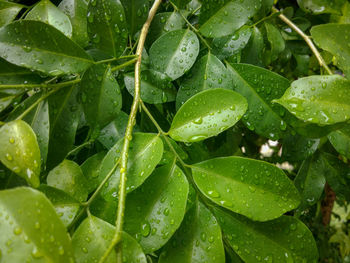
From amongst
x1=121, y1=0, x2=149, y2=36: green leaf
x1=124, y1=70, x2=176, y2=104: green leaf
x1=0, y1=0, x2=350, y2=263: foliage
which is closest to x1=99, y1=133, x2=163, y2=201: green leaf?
x1=0, y1=0, x2=350, y2=263: foliage

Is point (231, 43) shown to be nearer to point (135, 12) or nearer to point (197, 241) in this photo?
point (135, 12)

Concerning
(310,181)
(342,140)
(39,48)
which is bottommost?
(310,181)

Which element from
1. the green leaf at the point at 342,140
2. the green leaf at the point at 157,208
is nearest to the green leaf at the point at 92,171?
the green leaf at the point at 157,208

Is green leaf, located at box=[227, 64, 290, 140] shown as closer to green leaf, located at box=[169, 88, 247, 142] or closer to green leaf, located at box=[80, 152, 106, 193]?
green leaf, located at box=[169, 88, 247, 142]

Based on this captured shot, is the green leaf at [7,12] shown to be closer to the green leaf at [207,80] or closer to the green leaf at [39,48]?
the green leaf at [39,48]

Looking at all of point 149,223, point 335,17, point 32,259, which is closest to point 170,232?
point 149,223

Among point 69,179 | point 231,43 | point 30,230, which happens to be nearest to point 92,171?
point 69,179

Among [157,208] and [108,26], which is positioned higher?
[108,26]
